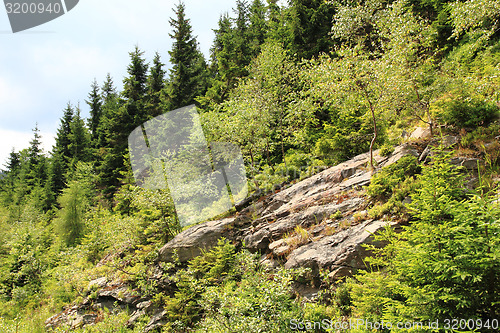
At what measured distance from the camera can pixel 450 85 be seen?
28.4ft

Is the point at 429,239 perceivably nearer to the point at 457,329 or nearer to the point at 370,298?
the point at 457,329

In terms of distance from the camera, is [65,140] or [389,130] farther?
[65,140]

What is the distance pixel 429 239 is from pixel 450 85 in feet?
25.5

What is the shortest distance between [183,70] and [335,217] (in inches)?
808

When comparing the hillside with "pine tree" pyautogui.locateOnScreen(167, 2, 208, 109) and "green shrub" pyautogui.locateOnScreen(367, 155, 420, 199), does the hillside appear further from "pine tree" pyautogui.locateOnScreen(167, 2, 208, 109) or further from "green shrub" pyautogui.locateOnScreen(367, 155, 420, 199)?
"pine tree" pyautogui.locateOnScreen(167, 2, 208, 109)

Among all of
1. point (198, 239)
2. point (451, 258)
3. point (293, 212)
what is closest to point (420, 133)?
point (293, 212)

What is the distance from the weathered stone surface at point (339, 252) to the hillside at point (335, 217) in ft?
0.13

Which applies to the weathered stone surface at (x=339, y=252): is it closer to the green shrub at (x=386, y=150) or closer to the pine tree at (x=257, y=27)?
the green shrub at (x=386, y=150)

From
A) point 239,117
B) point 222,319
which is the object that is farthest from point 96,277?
point 239,117

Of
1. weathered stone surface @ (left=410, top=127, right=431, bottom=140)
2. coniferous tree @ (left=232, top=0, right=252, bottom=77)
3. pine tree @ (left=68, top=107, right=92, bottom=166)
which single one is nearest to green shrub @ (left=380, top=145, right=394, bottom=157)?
weathered stone surface @ (left=410, top=127, right=431, bottom=140)

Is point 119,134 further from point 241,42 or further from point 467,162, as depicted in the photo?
point 467,162

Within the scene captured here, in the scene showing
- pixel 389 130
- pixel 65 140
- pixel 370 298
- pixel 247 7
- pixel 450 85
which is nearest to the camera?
pixel 370 298

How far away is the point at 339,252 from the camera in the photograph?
6.61 m

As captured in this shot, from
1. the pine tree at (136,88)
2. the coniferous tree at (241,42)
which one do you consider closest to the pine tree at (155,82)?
the pine tree at (136,88)
